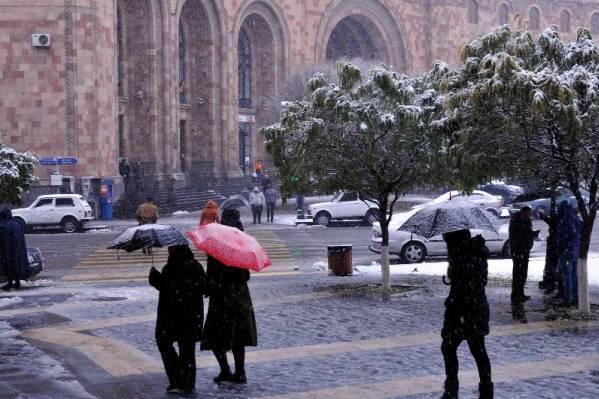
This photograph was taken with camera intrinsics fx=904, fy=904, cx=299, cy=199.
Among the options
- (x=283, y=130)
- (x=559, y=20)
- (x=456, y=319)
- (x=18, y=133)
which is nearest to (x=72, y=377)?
(x=456, y=319)

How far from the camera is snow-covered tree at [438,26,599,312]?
12.7m

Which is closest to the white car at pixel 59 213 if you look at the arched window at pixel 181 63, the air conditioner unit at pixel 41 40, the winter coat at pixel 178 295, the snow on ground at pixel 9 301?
the air conditioner unit at pixel 41 40

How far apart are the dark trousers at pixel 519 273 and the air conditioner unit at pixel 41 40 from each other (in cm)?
2695

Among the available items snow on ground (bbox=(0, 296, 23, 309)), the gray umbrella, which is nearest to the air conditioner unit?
snow on ground (bbox=(0, 296, 23, 309))

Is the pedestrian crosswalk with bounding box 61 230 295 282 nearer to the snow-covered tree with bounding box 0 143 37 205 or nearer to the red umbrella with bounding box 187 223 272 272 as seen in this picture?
the snow-covered tree with bounding box 0 143 37 205

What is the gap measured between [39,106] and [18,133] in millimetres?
1403

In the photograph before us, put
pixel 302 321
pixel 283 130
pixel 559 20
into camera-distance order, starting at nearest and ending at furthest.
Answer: pixel 302 321
pixel 283 130
pixel 559 20

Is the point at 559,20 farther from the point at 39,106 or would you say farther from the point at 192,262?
the point at 192,262

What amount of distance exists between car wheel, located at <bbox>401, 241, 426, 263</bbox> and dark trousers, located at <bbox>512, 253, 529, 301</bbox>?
28.5ft

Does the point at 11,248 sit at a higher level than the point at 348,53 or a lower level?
lower

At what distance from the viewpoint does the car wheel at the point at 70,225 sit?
108ft

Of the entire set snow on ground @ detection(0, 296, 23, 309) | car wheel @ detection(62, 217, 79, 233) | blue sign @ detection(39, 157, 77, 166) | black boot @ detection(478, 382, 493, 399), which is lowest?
snow on ground @ detection(0, 296, 23, 309)

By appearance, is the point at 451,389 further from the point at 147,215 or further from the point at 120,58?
the point at 120,58

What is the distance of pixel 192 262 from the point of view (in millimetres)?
8891
